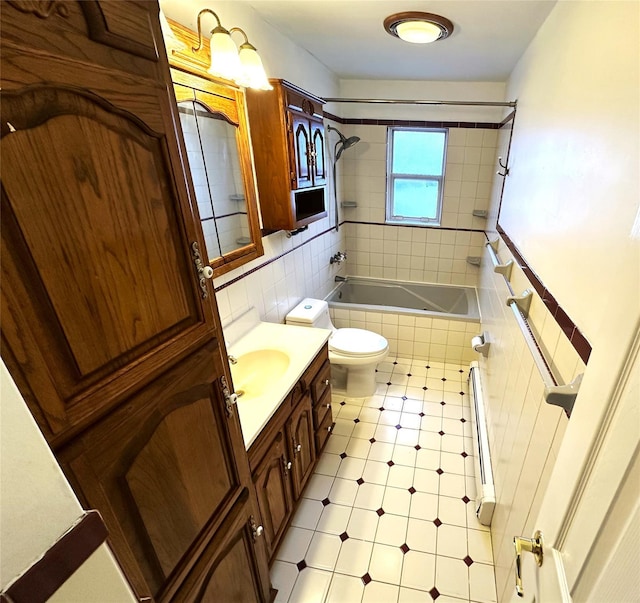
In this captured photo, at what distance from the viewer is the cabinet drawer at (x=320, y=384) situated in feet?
5.56

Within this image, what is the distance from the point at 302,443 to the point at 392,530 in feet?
2.06

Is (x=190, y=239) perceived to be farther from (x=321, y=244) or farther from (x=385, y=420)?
(x=321, y=244)

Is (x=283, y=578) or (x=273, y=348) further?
(x=273, y=348)

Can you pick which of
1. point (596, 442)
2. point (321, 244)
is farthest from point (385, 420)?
point (596, 442)

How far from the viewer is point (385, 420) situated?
7.63 feet

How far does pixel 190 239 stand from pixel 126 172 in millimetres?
176

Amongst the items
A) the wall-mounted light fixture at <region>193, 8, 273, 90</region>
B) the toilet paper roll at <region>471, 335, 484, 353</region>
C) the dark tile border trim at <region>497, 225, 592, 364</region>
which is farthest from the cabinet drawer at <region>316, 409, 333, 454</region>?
the wall-mounted light fixture at <region>193, 8, 273, 90</region>

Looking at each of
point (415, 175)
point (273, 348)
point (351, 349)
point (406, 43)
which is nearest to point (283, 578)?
point (273, 348)

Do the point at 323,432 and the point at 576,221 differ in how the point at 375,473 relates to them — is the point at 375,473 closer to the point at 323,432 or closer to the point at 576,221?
the point at 323,432

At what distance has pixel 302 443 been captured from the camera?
1634 mm

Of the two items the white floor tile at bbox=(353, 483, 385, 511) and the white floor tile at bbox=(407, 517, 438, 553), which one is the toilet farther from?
the white floor tile at bbox=(407, 517, 438, 553)

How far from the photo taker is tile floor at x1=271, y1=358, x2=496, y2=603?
1429 millimetres

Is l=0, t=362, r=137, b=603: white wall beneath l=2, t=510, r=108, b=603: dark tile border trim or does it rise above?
above

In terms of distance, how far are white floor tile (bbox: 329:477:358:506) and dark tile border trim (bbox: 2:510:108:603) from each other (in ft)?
5.16
